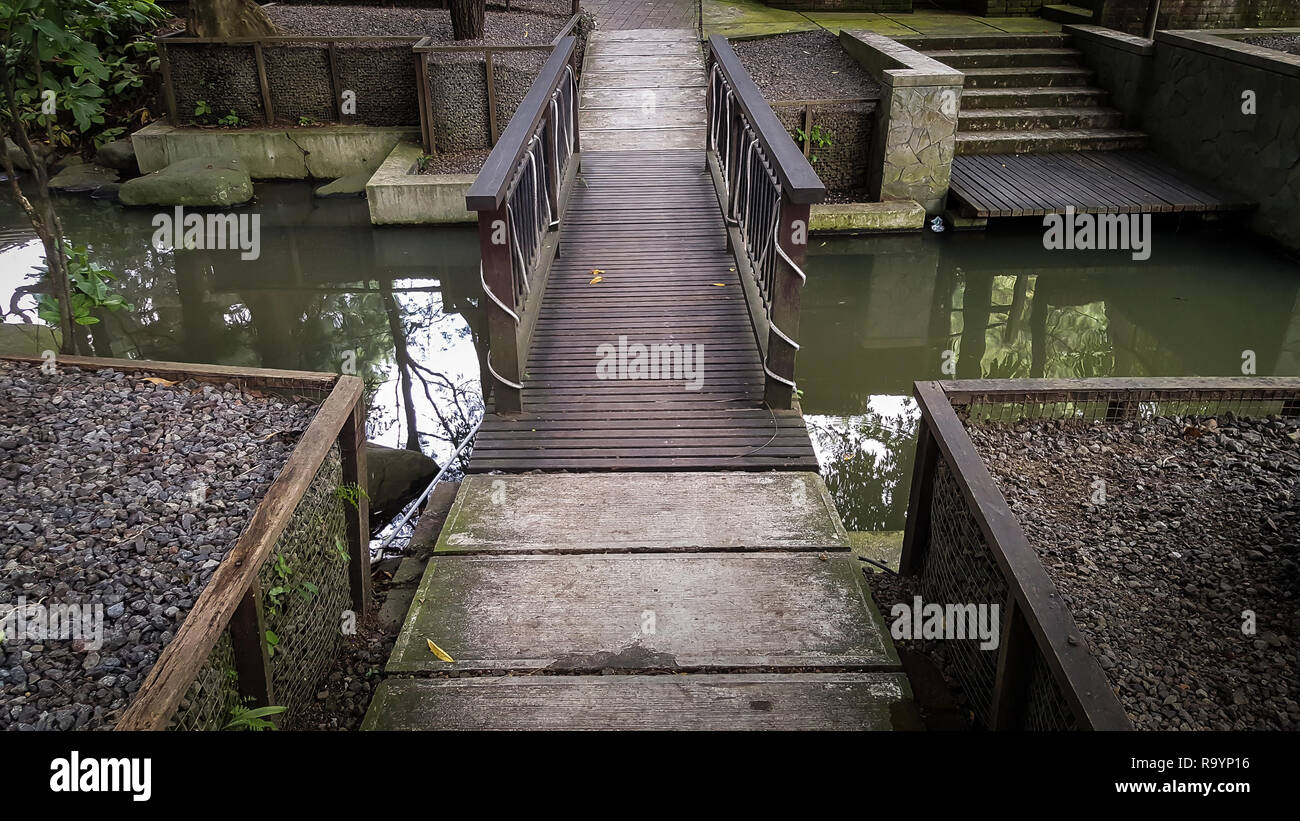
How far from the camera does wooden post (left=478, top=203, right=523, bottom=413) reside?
4000 millimetres

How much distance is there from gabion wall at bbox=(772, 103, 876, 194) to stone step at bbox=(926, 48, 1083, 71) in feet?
6.86

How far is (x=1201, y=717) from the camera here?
2.18 metres

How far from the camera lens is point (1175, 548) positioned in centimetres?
286

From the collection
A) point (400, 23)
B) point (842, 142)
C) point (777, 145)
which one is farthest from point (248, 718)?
point (400, 23)

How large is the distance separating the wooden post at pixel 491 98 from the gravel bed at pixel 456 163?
214 mm

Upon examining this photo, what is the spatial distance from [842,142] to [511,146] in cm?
549

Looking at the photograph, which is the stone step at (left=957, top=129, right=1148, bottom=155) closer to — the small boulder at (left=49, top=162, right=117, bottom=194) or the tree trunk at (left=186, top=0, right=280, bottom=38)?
the tree trunk at (left=186, top=0, right=280, bottom=38)

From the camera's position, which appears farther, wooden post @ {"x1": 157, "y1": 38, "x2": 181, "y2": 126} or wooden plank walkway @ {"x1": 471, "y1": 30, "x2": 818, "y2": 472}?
wooden post @ {"x1": 157, "y1": 38, "x2": 181, "y2": 126}

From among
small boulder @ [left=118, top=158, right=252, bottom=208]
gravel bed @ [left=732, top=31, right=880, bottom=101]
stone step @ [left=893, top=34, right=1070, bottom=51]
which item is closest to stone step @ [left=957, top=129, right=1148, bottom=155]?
gravel bed @ [left=732, top=31, right=880, bottom=101]

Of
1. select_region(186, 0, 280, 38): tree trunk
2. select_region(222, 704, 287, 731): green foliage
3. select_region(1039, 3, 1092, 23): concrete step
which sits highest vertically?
select_region(1039, 3, 1092, 23): concrete step

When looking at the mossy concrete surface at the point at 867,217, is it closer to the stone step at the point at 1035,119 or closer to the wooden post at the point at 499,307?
the stone step at the point at 1035,119

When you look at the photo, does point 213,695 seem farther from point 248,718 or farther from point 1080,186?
point 1080,186

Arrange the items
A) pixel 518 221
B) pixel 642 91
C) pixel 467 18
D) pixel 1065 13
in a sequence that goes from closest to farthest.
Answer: pixel 518 221 < pixel 642 91 < pixel 467 18 < pixel 1065 13

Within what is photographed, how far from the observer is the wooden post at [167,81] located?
10227 mm
